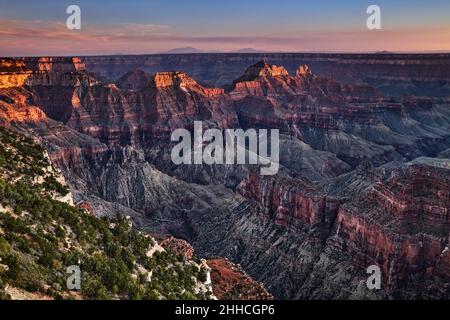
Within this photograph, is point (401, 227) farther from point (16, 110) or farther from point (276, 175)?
point (16, 110)

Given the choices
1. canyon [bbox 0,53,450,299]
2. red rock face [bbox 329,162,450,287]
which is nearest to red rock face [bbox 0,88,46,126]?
canyon [bbox 0,53,450,299]

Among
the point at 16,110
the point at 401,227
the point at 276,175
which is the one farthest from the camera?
the point at 16,110

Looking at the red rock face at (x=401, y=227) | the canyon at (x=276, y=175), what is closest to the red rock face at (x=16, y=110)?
the canyon at (x=276, y=175)

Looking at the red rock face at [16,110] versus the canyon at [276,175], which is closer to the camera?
the canyon at [276,175]

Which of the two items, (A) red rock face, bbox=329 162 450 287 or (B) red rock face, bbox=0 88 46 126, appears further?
(B) red rock face, bbox=0 88 46 126

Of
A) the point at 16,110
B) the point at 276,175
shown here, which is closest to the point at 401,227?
the point at 276,175

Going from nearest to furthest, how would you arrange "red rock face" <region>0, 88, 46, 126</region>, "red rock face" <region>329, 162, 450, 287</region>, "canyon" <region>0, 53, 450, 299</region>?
"red rock face" <region>329, 162, 450, 287</region> < "canyon" <region>0, 53, 450, 299</region> < "red rock face" <region>0, 88, 46, 126</region>

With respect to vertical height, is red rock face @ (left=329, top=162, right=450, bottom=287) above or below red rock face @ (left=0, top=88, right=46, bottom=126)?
below

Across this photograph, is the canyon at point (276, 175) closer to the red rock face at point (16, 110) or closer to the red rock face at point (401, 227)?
the red rock face at point (401, 227)

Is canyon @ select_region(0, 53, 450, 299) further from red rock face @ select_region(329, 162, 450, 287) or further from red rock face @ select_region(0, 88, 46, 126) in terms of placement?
red rock face @ select_region(0, 88, 46, 126)
